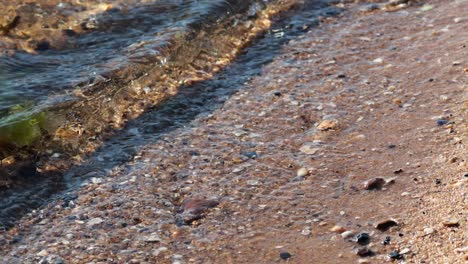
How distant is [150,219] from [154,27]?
3.04 metres

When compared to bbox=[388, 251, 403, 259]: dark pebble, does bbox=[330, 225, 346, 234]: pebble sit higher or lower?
higher

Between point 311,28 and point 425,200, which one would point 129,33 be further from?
point 425,200

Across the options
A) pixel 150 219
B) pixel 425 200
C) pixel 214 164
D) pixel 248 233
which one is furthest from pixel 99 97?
pixel 425 200

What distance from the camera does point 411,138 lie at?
460cm

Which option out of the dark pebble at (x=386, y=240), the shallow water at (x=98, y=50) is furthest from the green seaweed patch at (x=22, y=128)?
the dark pebble at (x=386, y=240)

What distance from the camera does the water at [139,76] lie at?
4561 mm

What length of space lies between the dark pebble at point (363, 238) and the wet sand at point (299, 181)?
0.02m

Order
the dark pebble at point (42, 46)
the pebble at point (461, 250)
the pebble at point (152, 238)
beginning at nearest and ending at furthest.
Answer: the pebble at point (461, 250) → the pebble at point (152, 238) → the dark pebble at point (42, 46)

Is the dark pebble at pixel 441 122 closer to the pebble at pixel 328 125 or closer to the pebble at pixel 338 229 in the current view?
the pebble at pixel 328 125

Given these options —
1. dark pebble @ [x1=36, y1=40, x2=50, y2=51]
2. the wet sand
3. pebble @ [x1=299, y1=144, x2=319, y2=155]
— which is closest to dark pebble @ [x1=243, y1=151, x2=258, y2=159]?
the wet sand

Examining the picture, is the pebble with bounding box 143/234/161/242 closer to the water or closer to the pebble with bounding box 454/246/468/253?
the water

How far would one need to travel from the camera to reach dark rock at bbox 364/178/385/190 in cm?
414

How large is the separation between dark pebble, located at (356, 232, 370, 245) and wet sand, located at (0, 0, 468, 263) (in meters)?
0.02

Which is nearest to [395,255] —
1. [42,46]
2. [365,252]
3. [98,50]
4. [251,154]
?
[365,252]
